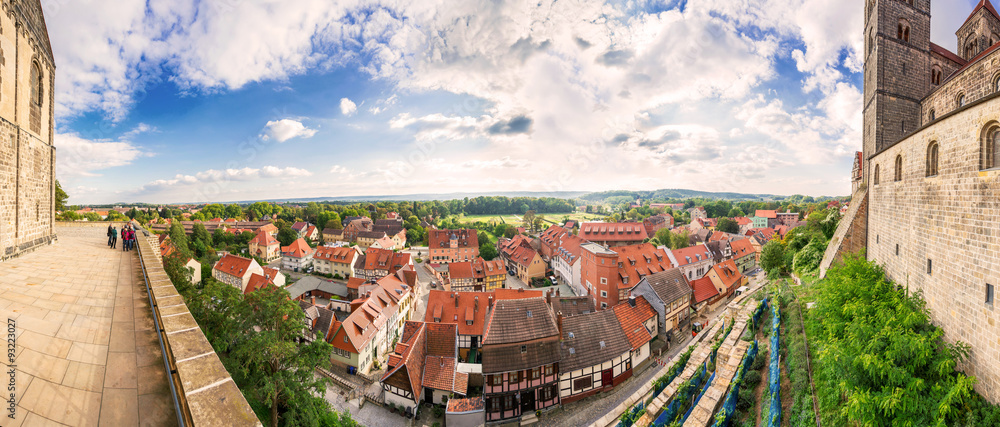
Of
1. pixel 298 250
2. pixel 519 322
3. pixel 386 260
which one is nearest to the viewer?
pixel 519 322

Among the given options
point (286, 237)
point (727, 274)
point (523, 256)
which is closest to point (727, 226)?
point (727, 274)

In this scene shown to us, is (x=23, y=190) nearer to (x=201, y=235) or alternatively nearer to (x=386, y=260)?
(x=386, y=260)

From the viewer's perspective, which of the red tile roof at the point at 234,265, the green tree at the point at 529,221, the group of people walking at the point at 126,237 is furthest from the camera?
the green tree at the point at 529,221

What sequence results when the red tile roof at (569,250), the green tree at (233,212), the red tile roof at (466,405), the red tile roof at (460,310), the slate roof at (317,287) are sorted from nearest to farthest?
the red tile roof at (466,405), the red tile roof at (460,310), the slate roof at (317,287), the red tile roof at (569,250), the green tree at (233,212)

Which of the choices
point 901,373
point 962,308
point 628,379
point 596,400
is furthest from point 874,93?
point 596,400

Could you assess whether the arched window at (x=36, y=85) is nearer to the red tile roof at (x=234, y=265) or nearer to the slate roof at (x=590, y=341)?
the slate roof at (x=590, y=341)

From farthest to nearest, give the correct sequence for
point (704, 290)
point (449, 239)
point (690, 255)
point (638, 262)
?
point (449, 239) → point (690, 255) → point (638, 262) → point (704, 290)

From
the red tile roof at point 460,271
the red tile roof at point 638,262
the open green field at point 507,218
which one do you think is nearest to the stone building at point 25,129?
the red tile roof at point 460,271
